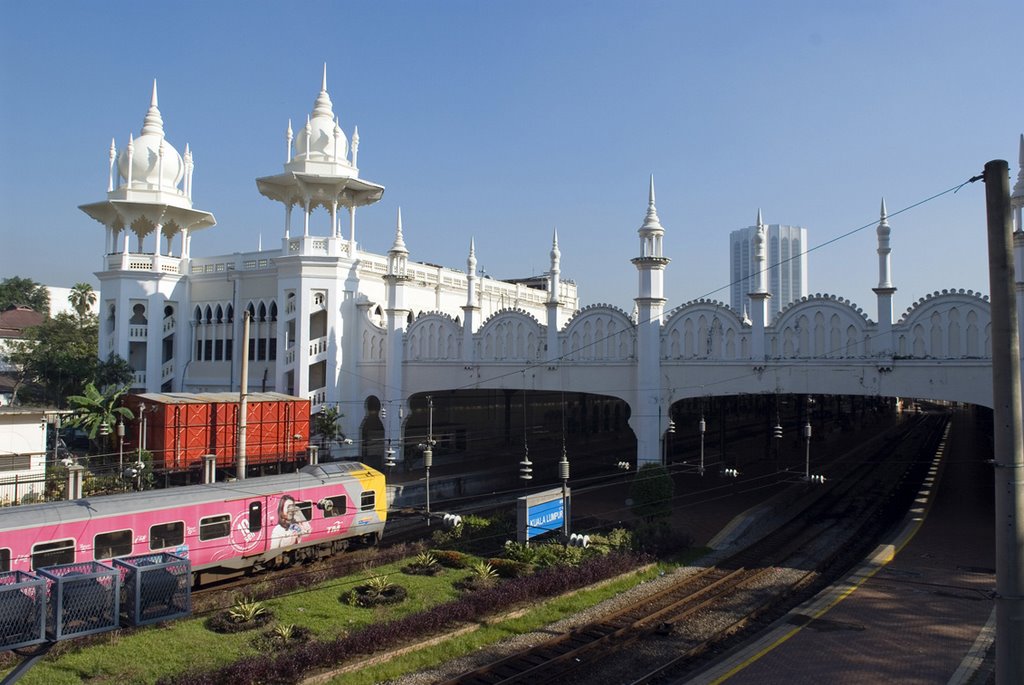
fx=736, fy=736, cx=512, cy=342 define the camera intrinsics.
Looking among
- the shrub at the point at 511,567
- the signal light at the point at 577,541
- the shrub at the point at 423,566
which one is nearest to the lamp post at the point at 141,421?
the shrub at the point at 423,566

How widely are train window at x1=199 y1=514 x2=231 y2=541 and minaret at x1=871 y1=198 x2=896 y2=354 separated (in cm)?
1947

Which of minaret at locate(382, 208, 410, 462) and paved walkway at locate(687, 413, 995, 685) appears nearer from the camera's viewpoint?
paved walkway at locate(687, 413, 995, 685)

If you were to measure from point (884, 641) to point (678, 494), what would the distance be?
16597mm

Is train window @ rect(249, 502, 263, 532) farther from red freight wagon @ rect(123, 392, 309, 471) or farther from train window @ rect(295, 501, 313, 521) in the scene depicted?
red freight wagon @ rect(123, 392, 309, 471)

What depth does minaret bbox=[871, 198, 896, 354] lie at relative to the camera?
74.5ft

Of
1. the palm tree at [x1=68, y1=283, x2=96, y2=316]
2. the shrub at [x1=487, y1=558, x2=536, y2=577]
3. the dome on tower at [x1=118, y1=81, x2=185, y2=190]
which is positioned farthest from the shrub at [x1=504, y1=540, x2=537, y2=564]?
the palm tree at [x1=68, y1=283, x2=96, y2=316]

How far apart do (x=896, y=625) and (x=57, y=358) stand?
151ft

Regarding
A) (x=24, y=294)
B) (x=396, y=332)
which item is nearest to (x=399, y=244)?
(x=396, y=332)

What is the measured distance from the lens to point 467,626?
1540 cm

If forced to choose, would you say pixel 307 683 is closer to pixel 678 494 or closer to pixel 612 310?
pixel 612 310

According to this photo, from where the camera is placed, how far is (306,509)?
65.8 feet

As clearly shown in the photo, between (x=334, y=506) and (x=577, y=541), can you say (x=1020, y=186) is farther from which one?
(x=334, y=506)

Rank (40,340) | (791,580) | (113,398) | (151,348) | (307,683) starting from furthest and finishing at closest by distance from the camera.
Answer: (40,340) → (151,348) → (113,398) → (791,580) → (307,683)

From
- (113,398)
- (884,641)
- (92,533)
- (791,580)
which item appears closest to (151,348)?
(113,398)
